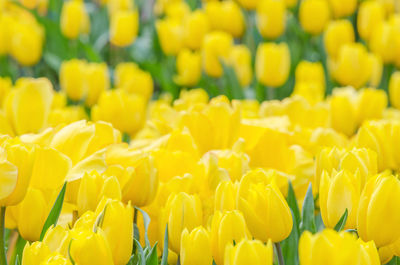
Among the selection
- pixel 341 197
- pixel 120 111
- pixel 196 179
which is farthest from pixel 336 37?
pixel 341 197

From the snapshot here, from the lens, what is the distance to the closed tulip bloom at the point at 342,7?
2.72m

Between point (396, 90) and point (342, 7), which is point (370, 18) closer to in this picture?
point (342, 7)

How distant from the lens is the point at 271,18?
2.50 m

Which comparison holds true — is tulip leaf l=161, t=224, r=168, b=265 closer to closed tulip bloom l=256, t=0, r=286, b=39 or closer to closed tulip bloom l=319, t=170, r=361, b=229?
closed tulip bloom l=319, t=170, r=361, b=229

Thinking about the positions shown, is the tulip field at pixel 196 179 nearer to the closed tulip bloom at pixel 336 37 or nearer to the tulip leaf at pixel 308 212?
the tulip leaf at pixel 308 212

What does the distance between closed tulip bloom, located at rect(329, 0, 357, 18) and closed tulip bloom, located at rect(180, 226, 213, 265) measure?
2180 mm

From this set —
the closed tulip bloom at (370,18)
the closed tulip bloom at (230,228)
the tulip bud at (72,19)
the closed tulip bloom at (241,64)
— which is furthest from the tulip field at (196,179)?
the tulip bud at (72,19)

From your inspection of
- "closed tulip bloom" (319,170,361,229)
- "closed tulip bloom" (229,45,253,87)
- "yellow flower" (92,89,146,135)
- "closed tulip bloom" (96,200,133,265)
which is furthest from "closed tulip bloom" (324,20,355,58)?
"closed tulip bloom" (96,200,133,265)

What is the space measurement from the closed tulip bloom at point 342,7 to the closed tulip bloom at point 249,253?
2.24m

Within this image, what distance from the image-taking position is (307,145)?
46.2 inches

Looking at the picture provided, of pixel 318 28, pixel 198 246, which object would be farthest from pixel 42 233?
pixel 318 28

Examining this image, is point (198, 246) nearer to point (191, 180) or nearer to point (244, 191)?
point (244, 191)

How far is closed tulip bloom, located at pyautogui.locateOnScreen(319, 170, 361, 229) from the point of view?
72cm

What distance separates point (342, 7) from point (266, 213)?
2156mm
